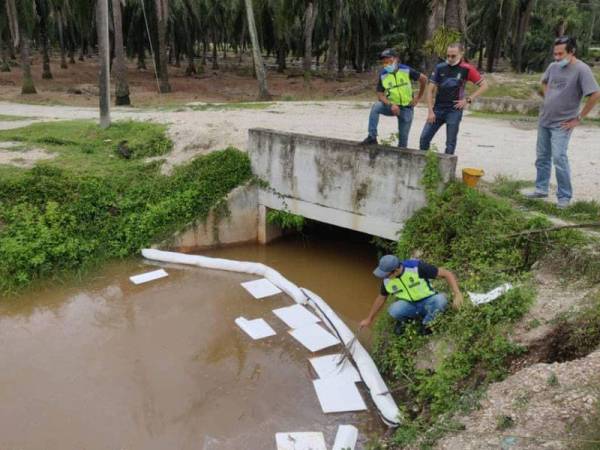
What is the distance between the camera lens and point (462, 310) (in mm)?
5527

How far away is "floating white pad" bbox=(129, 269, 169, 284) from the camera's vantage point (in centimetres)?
Result: 872

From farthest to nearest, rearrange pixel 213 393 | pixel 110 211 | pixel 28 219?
pixel 110 211 → pixel 28 219 → pixel 213 393

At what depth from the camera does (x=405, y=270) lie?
5676 mm

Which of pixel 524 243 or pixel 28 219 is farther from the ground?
pixel 524 243

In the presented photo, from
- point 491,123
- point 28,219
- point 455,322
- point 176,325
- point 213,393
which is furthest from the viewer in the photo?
point 491,123

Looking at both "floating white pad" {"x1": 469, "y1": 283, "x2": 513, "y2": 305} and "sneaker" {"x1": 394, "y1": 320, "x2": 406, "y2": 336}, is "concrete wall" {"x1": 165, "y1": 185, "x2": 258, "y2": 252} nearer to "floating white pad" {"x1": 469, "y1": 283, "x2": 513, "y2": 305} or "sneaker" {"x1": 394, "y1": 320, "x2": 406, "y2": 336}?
"sneaker" {"x1": 394, "y1": 320, "x2": 406, "y2": 336}

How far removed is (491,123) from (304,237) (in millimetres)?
6543

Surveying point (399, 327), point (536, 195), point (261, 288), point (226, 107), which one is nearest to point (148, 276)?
point (261, 288)

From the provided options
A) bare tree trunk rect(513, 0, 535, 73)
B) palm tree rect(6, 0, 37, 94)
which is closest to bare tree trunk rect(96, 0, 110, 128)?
palm tree rect(6, 0, 37, 94)

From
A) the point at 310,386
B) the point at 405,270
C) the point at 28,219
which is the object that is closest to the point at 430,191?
the point at 405,270

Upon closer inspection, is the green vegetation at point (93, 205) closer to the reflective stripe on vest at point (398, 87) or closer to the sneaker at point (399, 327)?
the reflective stripe on vest at point (398, 87)

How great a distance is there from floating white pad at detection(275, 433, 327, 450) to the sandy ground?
17.0ft

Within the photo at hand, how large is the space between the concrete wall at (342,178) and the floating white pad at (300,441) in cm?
424

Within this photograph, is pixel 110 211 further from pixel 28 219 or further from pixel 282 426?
pixel 282 426
